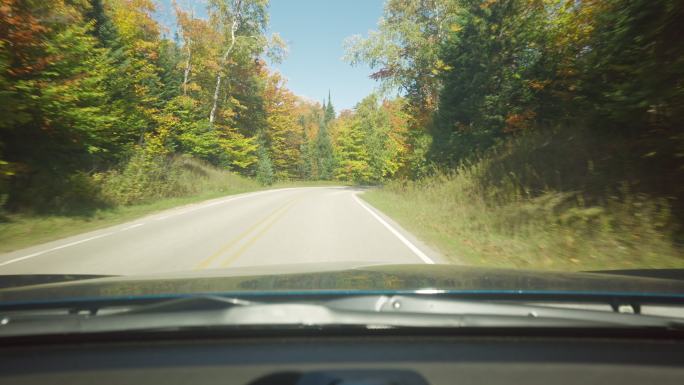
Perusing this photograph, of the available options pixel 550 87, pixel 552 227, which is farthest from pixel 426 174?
pixel 552 227

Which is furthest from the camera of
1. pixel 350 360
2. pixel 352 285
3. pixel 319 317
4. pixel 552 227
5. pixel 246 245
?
pixel 246 245

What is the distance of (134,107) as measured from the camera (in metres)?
24.2

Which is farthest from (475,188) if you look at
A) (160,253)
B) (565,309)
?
(565,309)

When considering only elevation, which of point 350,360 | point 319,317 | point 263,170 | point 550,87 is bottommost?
point 263,170

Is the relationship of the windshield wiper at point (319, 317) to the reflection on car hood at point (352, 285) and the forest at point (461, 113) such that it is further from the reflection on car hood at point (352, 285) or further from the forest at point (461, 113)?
the forest at point (461, 113)

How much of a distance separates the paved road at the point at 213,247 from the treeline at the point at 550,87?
515 centimetres

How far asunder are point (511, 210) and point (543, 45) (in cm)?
1050

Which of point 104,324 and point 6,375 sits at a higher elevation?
point 104,324

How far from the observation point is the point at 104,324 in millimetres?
1994

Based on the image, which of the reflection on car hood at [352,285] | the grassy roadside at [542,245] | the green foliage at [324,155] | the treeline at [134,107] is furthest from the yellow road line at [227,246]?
the green foliage at [324,155]

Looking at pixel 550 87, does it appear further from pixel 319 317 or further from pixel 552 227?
pixel 319 317

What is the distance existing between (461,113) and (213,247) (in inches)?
636

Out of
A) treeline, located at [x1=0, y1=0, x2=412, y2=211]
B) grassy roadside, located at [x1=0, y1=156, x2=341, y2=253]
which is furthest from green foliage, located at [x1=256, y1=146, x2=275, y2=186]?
grassy roadside, located at [x1=0, y1=156, x2=341, y2=253]

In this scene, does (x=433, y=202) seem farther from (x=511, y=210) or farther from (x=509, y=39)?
(x=509, y=39)
